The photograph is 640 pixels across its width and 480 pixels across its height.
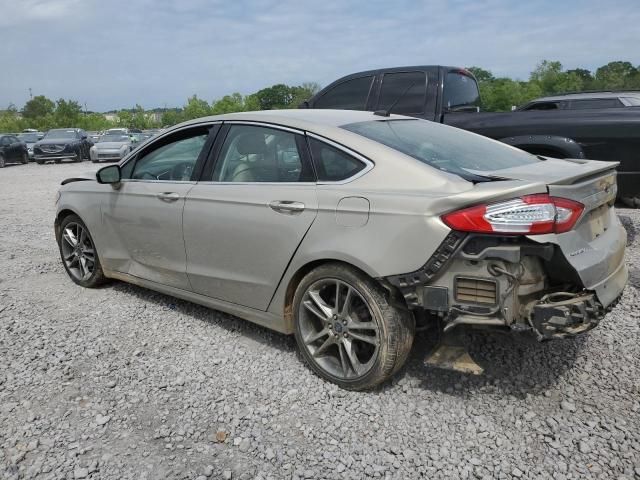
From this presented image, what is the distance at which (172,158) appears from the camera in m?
4.20

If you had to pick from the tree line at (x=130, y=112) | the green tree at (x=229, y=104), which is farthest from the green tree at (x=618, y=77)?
the green tree at (x=229, y=104)

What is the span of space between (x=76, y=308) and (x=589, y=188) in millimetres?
3973

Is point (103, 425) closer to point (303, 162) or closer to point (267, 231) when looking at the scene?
point (267, 231)

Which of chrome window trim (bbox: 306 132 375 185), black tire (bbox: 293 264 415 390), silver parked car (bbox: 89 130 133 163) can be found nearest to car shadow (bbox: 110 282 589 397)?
black tire (bbox: 293 264 415 390)

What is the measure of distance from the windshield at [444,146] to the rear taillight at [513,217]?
0.28 metres

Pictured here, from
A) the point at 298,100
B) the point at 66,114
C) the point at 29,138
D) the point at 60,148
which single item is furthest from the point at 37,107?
the point at 60,148

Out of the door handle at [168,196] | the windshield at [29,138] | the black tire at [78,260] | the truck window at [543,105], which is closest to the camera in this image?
the door handle at [168,196]

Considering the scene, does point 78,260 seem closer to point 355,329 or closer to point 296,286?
point 296,286

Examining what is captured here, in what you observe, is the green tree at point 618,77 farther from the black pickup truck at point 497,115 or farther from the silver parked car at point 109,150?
the black pickup truck at point 497,115

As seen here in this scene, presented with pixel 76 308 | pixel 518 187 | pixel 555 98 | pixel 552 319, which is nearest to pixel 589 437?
pixel 552 319

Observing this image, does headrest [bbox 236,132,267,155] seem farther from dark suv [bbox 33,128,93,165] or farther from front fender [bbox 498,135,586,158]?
dark suv [bbox 33,128,93,165]

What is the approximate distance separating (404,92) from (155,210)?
416 centimetres

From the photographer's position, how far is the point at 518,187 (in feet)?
8.55

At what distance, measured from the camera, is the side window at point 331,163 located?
121 inches
